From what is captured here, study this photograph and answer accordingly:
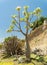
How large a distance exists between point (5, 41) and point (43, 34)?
5.09 m

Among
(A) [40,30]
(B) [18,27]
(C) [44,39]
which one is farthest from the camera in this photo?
(A) [40,30]

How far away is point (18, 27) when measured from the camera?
68.5 ft

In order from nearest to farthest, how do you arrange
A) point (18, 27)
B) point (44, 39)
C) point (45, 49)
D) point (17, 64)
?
1. point (17, 64)
2. point (18, 27)
3. point (45, 49)
4. point (44, 39)

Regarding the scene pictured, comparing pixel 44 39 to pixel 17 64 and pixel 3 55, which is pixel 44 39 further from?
pixel 17 64

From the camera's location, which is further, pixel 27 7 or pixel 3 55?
pixel 3 55

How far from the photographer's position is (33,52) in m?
23.0

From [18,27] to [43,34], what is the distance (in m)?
6.91

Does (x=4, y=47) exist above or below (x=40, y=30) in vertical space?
below

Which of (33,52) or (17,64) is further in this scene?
(33,52)

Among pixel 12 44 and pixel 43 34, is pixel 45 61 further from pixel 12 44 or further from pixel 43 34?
pixel 43 34

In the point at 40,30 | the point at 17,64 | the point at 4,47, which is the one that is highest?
the point at 40,30

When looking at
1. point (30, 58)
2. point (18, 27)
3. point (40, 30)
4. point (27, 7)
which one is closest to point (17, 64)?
point (30, 58)

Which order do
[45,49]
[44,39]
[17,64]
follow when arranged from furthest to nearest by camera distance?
[44,39] → [45,49] → [17,64]

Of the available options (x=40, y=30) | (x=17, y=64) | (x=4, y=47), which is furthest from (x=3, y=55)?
(x=40, y=30)
